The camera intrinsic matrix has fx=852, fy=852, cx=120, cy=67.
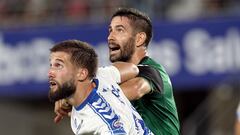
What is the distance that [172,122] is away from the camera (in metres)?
6.45

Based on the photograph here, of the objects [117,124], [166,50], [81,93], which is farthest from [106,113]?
[166,50]

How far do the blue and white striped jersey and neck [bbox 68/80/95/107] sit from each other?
24 millimetres

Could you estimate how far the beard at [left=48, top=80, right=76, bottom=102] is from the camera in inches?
220

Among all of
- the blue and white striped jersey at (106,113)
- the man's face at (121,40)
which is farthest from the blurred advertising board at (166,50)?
the blue and white striped jersey at (106,113)

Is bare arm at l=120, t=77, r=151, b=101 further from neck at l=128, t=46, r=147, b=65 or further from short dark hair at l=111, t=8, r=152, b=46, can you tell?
short dark hair at l=111, t=8, r=152, b=46

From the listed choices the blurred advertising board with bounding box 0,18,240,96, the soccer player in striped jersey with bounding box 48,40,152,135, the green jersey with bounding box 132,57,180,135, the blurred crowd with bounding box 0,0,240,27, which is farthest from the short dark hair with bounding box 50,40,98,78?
the blurred crowd with bounding box 0,0,240,27

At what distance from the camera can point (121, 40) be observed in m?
6.45

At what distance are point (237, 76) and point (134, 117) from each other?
27.6 ft

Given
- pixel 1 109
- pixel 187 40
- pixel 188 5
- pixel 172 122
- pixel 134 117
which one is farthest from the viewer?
pixel 1 109

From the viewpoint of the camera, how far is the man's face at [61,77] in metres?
5.59

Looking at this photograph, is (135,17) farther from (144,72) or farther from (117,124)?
(117,124)

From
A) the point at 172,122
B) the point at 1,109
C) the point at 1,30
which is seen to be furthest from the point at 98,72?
the point at 1,109

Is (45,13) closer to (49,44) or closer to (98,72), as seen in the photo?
(49,44)

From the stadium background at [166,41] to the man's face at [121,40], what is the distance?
748cm
